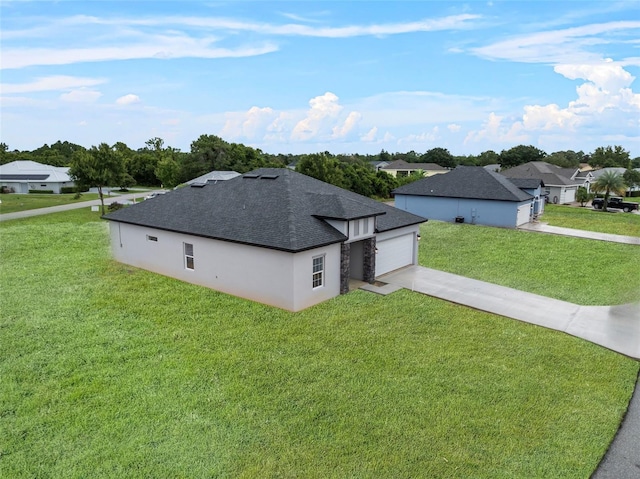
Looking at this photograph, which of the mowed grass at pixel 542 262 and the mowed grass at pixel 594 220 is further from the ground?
the mowed grass at pixel 542 262

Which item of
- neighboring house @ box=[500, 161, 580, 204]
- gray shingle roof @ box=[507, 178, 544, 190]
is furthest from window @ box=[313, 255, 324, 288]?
neighboring house @ box=[500, 161, 580, 204]

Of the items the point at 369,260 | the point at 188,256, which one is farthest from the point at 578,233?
the point at 188,256

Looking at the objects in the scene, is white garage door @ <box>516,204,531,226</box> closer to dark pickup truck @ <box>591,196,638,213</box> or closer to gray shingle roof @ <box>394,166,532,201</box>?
gray shingle roof @ <box>394,166,532,201</box>

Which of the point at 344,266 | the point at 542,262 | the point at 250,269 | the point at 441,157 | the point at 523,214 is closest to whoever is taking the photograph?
the point at 250,269

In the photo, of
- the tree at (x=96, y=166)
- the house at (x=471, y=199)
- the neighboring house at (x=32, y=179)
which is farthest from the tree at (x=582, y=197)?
the neighboring house at (x=32, y=179)

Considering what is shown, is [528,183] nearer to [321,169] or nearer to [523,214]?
[523,214]

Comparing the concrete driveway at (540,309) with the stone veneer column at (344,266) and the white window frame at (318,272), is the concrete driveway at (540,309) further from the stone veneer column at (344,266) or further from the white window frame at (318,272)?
the white window frame at (318,272)
